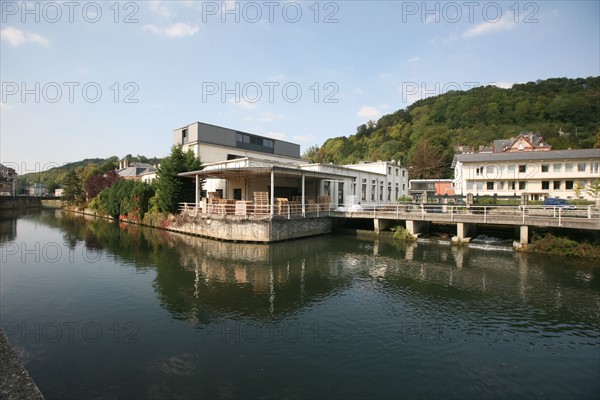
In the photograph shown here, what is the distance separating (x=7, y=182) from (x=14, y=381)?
10440 centimetres

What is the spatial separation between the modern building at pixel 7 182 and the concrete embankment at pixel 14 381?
9528 cm

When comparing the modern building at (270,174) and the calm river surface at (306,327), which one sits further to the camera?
the modern building at (270,174)

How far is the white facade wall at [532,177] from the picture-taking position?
130 ft

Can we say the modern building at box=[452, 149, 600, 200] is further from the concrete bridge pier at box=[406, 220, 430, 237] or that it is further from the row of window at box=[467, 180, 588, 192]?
the concrete bridge pier at box=[406, 220, 430, 237]

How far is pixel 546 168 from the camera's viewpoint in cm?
4088

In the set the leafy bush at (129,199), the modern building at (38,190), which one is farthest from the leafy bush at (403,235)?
the modern building at (38,190)

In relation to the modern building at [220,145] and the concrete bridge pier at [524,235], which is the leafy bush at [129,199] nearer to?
the modern building at [220,145]

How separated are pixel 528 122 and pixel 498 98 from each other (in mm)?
13291

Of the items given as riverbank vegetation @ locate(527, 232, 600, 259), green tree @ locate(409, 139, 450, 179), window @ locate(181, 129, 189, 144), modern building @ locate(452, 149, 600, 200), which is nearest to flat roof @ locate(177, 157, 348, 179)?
window @ locate(181, 129, 189, 144)

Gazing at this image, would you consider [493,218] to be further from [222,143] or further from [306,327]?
[222,143]

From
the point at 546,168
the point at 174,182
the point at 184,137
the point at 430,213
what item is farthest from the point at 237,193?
the point at 546,168

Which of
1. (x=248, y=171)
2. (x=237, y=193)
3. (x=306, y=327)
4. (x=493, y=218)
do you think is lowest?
(x=306, y=327)

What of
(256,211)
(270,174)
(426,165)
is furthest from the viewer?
(426,165)

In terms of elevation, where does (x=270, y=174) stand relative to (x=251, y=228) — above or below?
above
